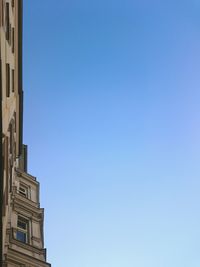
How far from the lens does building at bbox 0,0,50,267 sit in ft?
77.5

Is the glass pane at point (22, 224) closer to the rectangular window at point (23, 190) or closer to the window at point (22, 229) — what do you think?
the window at point (22, 229)

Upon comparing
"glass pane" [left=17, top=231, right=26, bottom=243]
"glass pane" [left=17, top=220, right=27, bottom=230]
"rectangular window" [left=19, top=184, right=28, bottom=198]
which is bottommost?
"glass pane" [left=17, top=231, right=26, bottom=243]

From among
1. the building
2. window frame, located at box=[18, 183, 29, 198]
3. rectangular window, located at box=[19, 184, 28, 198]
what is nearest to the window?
the building

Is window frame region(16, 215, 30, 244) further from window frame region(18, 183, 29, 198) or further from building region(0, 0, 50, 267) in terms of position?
window frame region(18, 183, 29, 198)

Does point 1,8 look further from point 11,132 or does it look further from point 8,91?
point 11,132

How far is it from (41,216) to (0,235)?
33.7ft

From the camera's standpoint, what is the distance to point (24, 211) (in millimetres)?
29703

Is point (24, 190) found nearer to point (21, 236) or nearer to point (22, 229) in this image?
point (22, 229)

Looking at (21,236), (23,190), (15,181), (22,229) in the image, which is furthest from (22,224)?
(23,190)

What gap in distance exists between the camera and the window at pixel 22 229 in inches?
1109

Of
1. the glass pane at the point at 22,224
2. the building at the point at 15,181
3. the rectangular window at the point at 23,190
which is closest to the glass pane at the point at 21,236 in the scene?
the building at the point at 15,181

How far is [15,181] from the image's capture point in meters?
31.6

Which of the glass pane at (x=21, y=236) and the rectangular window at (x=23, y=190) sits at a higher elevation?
the rectangular window at (x=23, y=190)

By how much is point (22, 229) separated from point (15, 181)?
416 centimetres
